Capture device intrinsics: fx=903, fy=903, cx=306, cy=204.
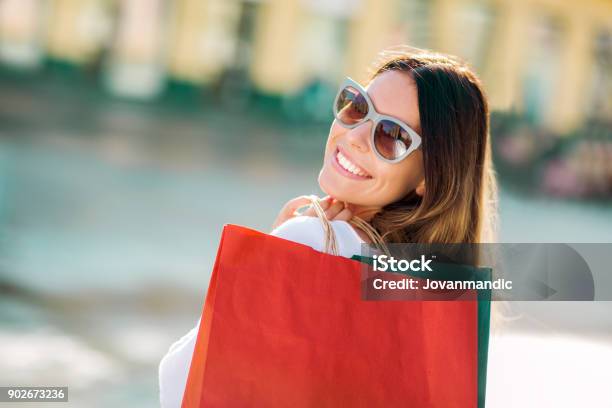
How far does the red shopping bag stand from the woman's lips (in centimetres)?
26

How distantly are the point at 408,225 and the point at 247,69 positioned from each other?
66.1ft

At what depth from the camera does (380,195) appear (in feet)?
5.40

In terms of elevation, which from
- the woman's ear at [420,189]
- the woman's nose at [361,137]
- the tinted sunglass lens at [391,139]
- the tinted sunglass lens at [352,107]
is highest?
the tinted sunglass lens at [352,107]

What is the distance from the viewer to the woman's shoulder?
1489mm

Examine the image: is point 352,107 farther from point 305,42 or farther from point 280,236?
point 305,42

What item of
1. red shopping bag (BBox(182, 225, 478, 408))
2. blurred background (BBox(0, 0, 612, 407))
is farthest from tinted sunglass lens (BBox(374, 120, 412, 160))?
blurred background (BBox(0, 0, 612, 407))

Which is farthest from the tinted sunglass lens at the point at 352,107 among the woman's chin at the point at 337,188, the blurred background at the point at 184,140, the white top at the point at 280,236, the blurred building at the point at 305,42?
the blurred building at the point at 305,42

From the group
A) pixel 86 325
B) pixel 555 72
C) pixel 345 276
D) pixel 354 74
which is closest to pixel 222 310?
pixel 345 276

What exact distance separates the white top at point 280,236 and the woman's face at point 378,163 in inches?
5.0

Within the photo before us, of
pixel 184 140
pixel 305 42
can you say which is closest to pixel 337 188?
pixel 184 140

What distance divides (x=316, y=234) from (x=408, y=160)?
258 millimetres

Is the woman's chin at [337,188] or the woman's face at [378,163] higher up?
the woman's face at [378,163]

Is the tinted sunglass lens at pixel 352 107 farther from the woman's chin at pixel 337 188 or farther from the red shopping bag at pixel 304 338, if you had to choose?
the red shopping bag at pixel 304 338

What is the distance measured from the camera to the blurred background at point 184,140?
17.9ft
